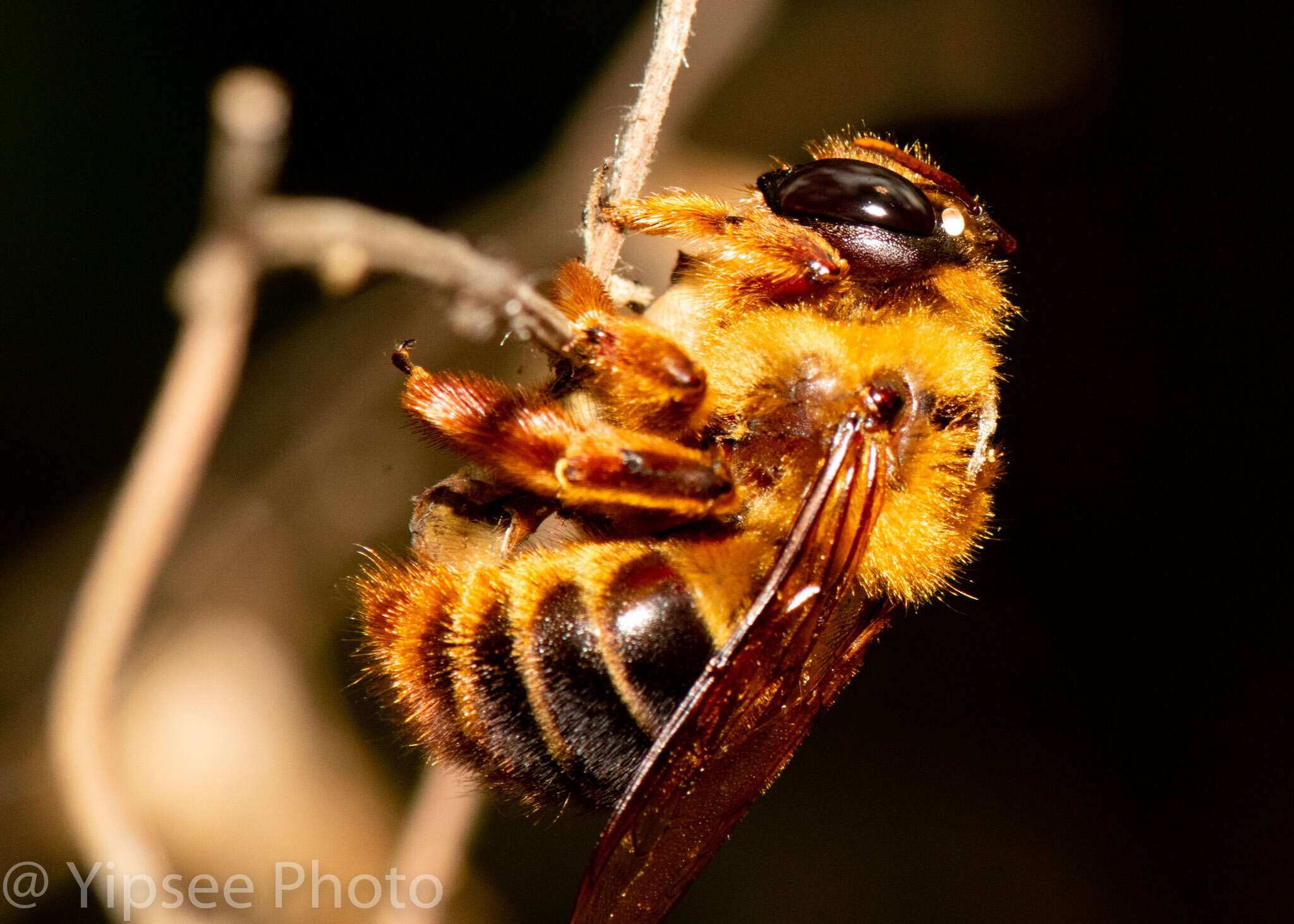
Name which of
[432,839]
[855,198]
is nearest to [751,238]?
[855,198]

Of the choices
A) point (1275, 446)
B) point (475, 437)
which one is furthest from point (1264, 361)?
point (475, 437)

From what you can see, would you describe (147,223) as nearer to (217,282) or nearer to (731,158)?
(217,282)

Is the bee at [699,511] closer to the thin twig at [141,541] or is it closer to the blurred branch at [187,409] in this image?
the blurred branch at [187,409]

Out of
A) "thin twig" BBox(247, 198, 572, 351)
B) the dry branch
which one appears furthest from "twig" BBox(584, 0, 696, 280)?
"thin twig" BBox(247, 198, 572, 351)

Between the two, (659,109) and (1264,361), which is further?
(1264,361)

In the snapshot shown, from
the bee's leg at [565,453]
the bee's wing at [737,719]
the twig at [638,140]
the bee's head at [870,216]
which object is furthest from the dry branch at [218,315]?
the bee's wing at [737,719]

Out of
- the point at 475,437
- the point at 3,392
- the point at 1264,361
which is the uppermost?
the point at 1264,361

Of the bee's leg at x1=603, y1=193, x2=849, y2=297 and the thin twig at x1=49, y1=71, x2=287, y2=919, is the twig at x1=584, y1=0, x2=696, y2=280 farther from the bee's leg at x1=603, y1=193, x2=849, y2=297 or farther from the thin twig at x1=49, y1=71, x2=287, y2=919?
the thin twig at x1=49, y1=71, x2=287, y2=919

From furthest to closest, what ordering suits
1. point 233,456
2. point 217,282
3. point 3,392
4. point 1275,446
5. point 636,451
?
point 1275,446, point 233,456, point 3,392, point 217,282, point 636,451
